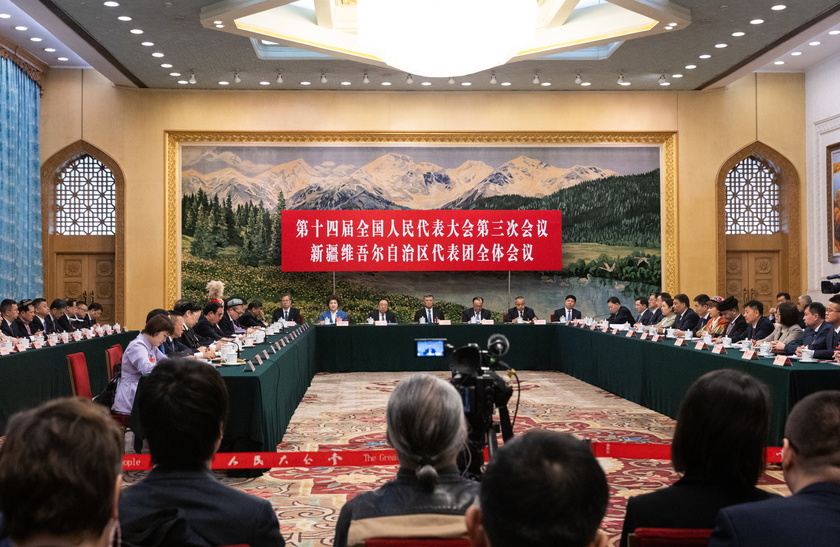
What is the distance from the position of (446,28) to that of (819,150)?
7.23m

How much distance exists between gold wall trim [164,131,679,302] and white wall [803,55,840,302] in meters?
2.29

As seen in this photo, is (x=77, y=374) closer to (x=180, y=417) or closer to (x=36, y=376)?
(x=36, y=376)

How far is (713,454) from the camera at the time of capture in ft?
5.29

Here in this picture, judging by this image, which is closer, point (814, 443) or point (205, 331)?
point (814, 443)

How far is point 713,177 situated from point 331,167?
6653mm

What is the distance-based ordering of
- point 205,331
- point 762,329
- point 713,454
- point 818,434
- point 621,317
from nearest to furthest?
1. point 818,434
2. point 713,454
3. point 762,329
4. point 205,331
5. point 621,317

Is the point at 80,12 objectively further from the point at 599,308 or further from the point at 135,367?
the point at 599,308

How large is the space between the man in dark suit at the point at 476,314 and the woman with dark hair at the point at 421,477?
9.90 m

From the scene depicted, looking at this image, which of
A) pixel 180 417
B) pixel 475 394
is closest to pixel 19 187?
pixel 475 394

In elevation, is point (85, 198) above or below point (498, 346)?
above

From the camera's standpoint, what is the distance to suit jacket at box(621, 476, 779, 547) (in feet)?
5.32

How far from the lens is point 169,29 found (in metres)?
9.58

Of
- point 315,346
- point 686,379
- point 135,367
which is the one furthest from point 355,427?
point 315,346

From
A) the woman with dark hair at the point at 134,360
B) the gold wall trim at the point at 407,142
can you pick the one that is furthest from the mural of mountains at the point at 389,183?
the woman with dark hair at the point at 134,360
